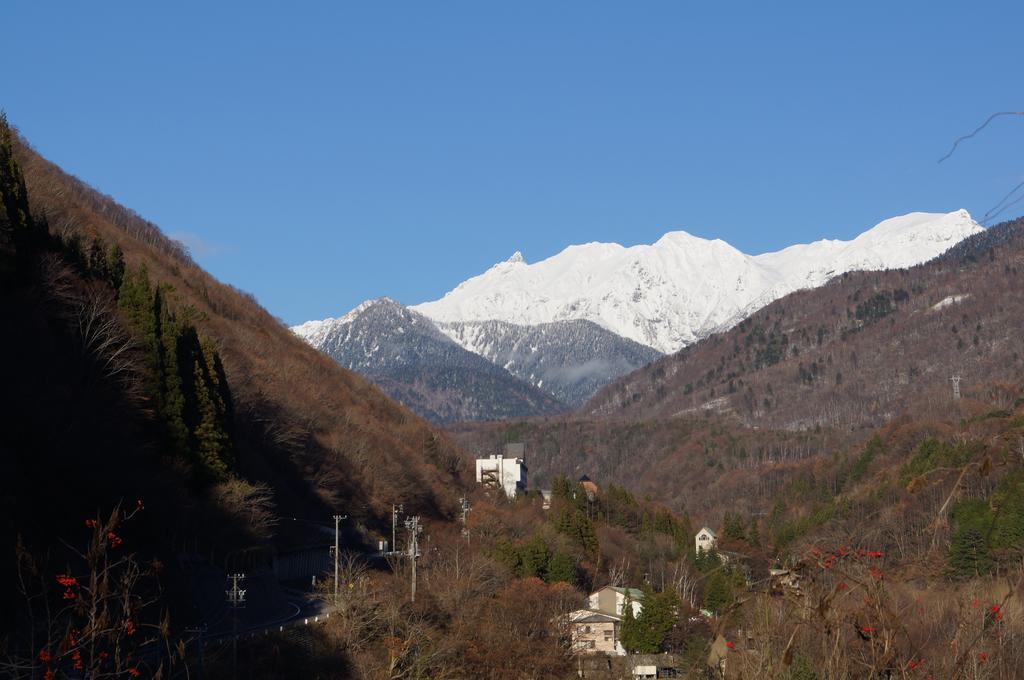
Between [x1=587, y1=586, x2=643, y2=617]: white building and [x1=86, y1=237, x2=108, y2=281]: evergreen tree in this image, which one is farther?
[x1=587, y1=586, x2=643, y2=617]: white building

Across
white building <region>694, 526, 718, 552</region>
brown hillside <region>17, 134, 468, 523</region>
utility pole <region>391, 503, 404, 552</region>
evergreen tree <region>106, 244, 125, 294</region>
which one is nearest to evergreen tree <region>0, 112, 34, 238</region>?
evergreen tree <region>106, 244, 125, 294</region>

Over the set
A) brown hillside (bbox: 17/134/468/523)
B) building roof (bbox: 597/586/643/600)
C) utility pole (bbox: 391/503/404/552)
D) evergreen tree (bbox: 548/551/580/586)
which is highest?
brown hillside (bbox: 17/134/468/523)

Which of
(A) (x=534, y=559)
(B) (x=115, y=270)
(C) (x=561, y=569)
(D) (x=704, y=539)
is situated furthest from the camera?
(D) (x=704, y=539)

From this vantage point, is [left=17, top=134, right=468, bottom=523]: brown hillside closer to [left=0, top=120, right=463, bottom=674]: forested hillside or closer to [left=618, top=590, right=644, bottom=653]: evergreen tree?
[left=0, top=120, right=463, bottom=674]: forested hillside

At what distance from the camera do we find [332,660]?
4297 cm

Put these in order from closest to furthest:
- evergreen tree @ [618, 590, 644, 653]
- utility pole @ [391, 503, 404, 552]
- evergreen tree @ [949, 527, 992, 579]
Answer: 1. evergreen tree @ [949, 527, 992, 579]
2. evergreen tree @ [618, 590, 644, 653]
3. utility pole @ [391, 503, 404, 552]

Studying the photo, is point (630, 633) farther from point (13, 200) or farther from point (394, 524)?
point (13, 200)

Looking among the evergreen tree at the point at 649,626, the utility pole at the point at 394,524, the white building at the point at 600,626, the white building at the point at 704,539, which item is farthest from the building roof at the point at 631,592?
the white building at the point at 704,539

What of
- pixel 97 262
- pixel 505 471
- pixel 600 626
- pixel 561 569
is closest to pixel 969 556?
pixel 97 262

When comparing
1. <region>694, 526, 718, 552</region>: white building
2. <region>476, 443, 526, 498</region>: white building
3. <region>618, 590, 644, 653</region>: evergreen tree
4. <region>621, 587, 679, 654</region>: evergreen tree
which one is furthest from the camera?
<region>476, 443, 526, 498</region>: white building

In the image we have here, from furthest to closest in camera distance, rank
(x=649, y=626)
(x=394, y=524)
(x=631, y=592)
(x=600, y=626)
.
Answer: (x=631, y=592) < (x=394, y=524) < (x=600, y=626) < (x=649, y=626)

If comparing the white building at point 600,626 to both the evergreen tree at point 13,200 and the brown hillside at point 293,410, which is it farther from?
the evergreen tree at point 13,200

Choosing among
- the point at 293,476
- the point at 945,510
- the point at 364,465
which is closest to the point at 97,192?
the point at 364,465

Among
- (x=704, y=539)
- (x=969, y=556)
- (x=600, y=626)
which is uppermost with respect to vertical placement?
(x=969, y=556)
